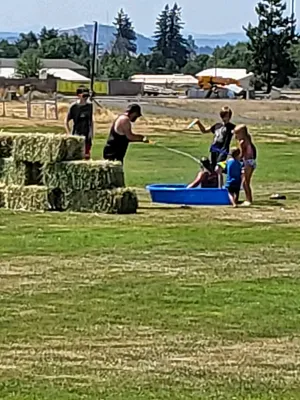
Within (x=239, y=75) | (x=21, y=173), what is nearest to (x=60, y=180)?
(x=21, y=173)

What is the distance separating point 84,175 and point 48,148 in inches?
29.4

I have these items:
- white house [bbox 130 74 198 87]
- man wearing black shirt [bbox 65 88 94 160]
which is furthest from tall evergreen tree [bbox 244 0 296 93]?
man wearing black shirt [bbox 65 88 94 160]

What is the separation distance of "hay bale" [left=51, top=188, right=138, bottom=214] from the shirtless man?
55.5 inches

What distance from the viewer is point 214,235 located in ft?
53.0

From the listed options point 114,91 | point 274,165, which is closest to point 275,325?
point 274,165

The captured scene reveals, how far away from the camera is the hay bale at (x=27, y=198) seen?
738 inches

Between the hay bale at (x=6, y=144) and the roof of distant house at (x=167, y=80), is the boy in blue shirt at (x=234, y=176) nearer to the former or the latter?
the hay bale at (x=6, y=144)

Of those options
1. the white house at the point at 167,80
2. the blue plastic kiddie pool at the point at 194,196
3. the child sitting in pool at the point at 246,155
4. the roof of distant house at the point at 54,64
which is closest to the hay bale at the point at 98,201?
the blue plastic kiddie pool at the point at 194,196

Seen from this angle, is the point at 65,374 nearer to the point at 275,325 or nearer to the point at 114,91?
the point at 275,325

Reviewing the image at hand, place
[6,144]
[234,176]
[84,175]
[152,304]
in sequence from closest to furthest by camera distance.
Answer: [152,304], [84,175], [6,144], [234,176]

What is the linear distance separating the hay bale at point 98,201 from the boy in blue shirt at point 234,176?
6.05ft

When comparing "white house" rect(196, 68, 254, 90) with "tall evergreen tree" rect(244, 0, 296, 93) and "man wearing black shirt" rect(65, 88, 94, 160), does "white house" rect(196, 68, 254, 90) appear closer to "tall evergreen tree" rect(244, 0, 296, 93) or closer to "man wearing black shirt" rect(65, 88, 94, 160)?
"tall evergreen tree" rect(244, 0, 296, 93)

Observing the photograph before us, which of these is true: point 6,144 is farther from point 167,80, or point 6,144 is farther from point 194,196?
point 167,80

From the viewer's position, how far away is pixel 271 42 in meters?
126
